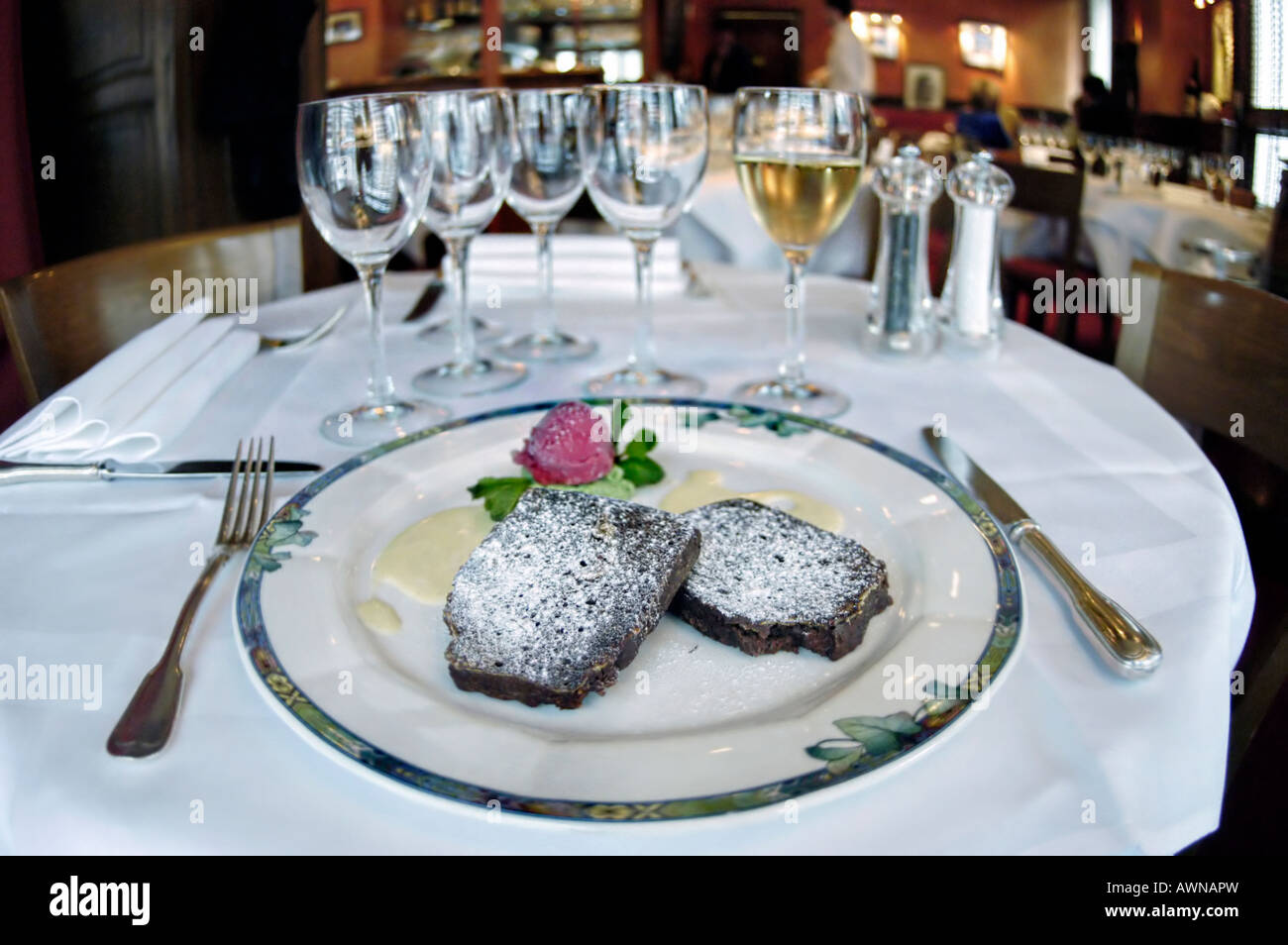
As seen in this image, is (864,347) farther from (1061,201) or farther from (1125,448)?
(1061,201)

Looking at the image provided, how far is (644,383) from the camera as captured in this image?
3.74 feet

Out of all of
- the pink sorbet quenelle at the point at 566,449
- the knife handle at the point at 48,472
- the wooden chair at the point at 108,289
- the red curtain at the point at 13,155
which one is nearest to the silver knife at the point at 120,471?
the knife handle at the point at 48,472

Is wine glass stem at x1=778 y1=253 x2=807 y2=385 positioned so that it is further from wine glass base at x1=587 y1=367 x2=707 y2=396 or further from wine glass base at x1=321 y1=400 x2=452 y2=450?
wine glass base at x1=321 y1=400 x2=452 y2=450

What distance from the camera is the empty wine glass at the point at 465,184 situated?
1.08 metres

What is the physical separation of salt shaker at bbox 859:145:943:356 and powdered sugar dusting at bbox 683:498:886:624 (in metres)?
0.56

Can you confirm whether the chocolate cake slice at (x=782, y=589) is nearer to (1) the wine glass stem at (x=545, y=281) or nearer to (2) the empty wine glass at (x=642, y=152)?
(2) the empty wine glass at (x=642, y=152)

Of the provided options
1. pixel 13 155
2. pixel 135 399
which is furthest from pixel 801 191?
pixel 13 155

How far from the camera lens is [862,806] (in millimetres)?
492

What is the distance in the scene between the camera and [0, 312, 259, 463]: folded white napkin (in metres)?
0.91

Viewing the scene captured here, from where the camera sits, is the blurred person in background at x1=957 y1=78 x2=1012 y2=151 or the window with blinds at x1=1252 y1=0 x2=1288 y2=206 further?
the blurred person in background at x1=957 y1=78 x2=1012 y2=151

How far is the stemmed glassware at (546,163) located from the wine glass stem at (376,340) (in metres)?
0.23

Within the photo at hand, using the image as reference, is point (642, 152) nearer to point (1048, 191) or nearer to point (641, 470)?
point (641, 470)

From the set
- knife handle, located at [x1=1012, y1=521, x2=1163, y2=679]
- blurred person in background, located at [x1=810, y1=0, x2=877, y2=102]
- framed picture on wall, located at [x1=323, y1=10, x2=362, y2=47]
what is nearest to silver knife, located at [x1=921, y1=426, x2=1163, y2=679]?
knife handle, located at [x1=1012, y1=521, x2=1163, y2=679]

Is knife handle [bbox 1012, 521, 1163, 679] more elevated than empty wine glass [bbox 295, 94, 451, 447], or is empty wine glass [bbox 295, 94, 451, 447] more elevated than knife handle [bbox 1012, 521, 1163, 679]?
empty wine glass [bbox 295, 94, 451, 447]
